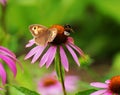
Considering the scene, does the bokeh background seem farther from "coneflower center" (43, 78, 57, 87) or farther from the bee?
the bee

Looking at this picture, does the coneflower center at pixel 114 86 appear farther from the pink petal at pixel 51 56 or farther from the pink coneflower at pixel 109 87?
the pink petal at pixel 51 56

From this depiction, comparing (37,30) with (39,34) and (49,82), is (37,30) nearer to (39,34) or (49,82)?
(39,34)

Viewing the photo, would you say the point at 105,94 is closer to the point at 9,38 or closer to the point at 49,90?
the point at 9,38

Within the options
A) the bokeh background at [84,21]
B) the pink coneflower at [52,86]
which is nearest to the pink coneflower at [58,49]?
the pink coneflower at [52,86]

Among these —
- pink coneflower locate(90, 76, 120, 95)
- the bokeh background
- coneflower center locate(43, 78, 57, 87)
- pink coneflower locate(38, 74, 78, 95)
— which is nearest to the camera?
pink coneflower locate(90, 76, 120, 95)

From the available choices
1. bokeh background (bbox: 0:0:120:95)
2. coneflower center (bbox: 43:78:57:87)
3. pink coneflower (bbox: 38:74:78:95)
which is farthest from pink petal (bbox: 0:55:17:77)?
bokeh background (bbox: 0:0:120:95)

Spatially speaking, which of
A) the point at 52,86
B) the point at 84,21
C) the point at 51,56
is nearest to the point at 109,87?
the point at 51,56

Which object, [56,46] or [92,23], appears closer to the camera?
[56,46]

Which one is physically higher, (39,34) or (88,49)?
(88,49)

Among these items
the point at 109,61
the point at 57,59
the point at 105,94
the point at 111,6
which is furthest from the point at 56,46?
the point at 109,61
